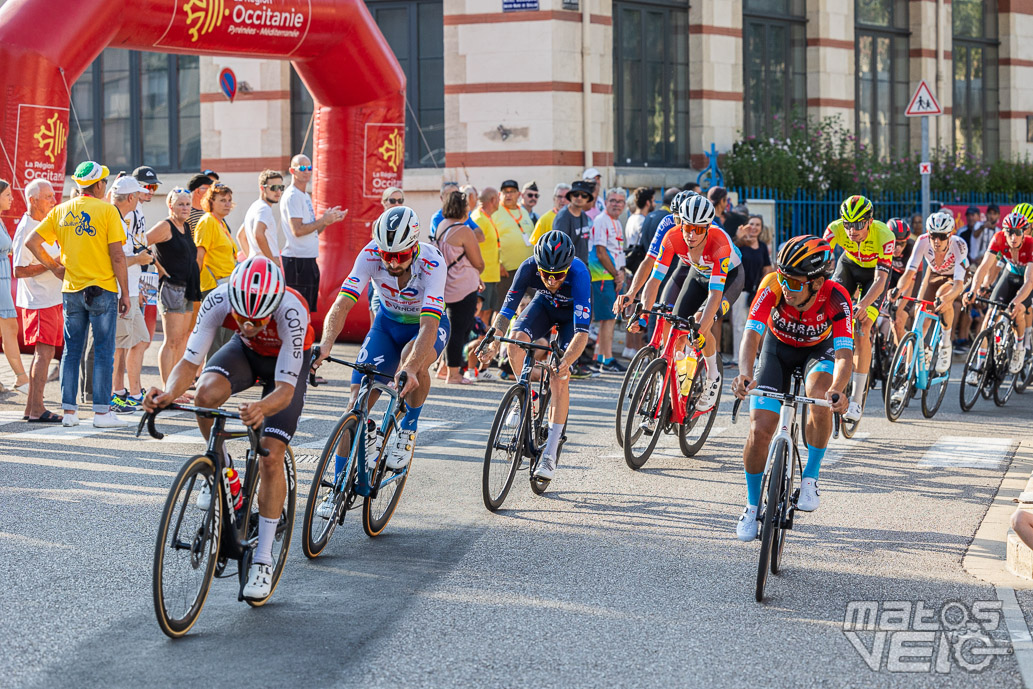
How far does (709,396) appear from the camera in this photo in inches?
393

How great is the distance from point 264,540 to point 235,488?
297 mm

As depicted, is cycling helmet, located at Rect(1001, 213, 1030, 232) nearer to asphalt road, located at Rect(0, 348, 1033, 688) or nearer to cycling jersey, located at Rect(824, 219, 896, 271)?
cycling jersey, located at Rect(824, 219, 896, 271)

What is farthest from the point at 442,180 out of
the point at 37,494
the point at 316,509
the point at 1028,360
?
the point at 316,509

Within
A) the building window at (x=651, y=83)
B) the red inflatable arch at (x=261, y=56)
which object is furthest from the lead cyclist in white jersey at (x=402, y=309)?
the building window at (x=651, y=83)

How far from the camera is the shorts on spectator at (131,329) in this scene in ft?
37.2

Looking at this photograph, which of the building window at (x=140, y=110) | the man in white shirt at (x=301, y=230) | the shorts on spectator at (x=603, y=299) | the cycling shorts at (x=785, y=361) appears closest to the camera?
the cycling shorts at (x=785, y=361)

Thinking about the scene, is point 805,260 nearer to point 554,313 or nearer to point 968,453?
point 554,313

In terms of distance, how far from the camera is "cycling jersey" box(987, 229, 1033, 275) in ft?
41.6

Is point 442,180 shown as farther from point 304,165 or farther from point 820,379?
point 820,379

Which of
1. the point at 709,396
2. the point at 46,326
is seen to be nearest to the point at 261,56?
the point at 46,326

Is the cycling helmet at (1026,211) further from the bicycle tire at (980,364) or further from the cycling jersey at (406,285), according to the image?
the cycling jersey at (406,285)

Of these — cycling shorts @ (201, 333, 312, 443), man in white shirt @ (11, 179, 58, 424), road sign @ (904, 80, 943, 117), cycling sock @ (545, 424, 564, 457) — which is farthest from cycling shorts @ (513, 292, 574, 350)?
road sign @ (904, 80, 943, 117)

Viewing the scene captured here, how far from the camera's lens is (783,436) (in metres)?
6.19

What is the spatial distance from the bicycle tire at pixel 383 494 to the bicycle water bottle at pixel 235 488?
1.31m
